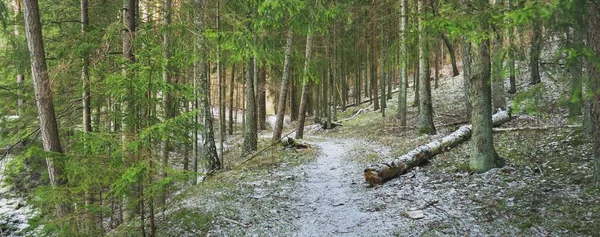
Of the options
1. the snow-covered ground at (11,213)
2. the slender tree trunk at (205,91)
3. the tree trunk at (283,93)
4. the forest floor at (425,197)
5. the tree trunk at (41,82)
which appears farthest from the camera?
the tree trunk at (283,93)

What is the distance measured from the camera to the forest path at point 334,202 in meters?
6.54

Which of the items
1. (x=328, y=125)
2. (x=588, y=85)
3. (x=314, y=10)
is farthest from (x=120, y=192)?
(x=328, y=125)

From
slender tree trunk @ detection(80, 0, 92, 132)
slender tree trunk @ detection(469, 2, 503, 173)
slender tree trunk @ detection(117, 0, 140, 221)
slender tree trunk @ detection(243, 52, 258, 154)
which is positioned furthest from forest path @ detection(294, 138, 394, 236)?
slender tree trunk @ detection(80, 0, 92, 132)

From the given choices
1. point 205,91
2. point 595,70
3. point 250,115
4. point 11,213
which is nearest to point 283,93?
point 250,115

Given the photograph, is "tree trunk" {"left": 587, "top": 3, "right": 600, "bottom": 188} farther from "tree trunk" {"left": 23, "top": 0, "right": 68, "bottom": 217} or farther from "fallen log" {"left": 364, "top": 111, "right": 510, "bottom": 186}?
"tree trunk" {"left": 23, "top": 0, "right": 68, "bottom": 217}

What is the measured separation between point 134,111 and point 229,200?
347cm

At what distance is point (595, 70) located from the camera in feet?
16.3

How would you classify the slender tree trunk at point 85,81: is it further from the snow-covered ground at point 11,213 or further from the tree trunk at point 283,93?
the tree trunk at point 283,93

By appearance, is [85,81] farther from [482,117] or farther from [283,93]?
[283,93]

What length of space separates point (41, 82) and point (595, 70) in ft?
28.4

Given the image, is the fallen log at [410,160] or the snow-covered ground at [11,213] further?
the snow-covered ground at [11,213]

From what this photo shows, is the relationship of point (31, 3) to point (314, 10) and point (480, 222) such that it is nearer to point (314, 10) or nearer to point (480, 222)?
point (314, 10)

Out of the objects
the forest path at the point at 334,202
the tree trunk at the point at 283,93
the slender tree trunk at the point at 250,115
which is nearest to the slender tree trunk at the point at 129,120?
the forest path at the point at 334,202

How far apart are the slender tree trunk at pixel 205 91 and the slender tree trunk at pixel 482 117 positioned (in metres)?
6.14
